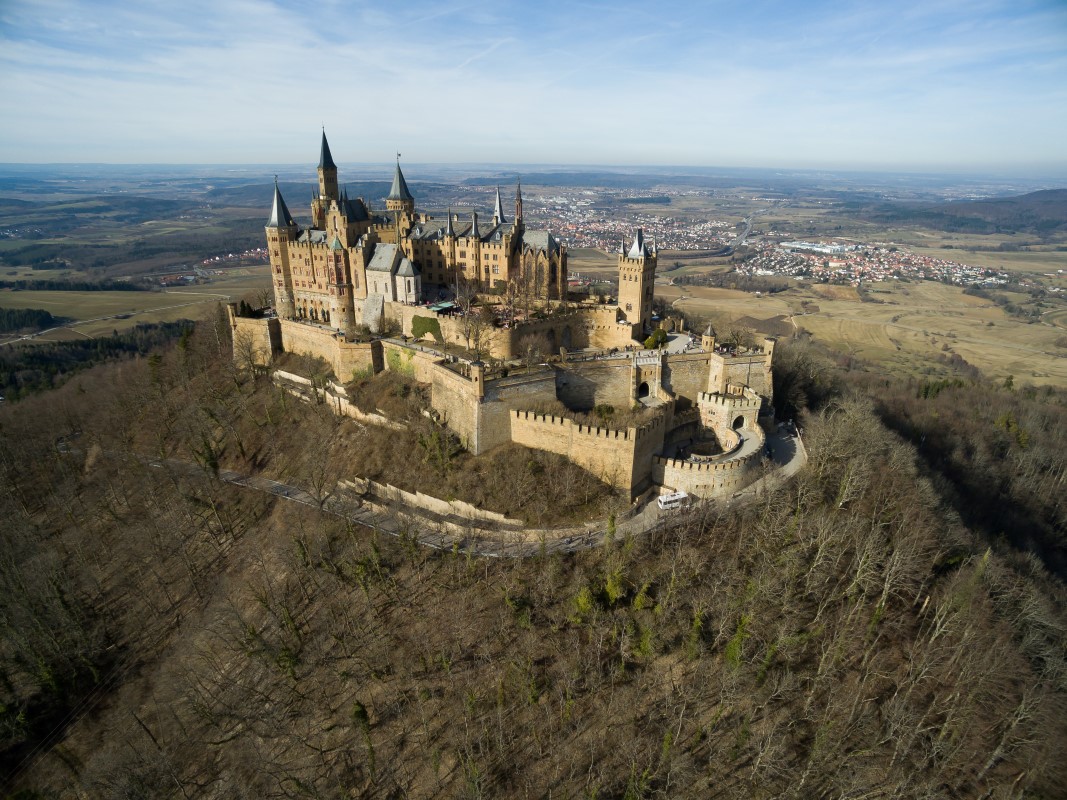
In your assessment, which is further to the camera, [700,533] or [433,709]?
[700,533]

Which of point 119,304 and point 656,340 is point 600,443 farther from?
point 119,304

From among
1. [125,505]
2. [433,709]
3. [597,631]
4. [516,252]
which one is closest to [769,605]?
[597,631]

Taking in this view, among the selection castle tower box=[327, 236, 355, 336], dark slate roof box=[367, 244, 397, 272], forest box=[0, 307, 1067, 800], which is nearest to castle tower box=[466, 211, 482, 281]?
dark slate roof box=[367, 244, 397, 272]

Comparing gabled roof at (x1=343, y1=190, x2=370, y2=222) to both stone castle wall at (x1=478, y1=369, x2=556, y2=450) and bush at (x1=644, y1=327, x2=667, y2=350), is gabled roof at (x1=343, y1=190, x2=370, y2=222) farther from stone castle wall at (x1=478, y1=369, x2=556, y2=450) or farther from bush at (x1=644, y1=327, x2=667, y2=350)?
bush at (x1=644, y1=327, x2=667, y2=350)

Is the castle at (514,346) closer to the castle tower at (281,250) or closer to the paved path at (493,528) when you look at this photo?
the castle tower at (281,250)

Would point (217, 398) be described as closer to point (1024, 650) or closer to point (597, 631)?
point (597, 631)

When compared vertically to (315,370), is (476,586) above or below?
below
